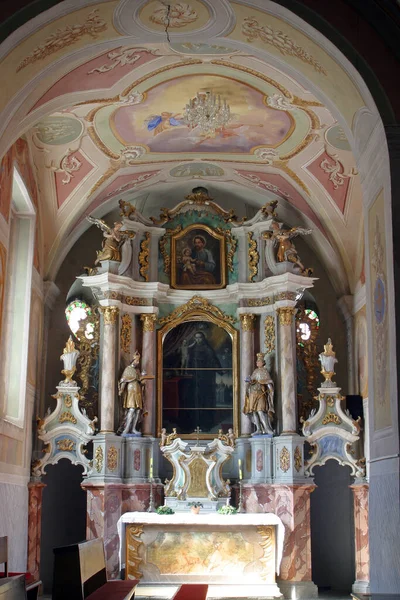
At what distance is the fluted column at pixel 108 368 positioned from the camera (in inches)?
603

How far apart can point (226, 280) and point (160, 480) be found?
165 inches

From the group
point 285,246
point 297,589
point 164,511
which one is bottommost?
point 297,589

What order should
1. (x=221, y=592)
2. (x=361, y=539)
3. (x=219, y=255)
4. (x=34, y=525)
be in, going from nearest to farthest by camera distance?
(x=221, y=592) → (x=34, y=525) → (x=361, y=539) → (x=219, y=255)

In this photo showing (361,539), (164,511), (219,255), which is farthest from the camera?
(219,255)

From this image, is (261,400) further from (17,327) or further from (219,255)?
(17,327)

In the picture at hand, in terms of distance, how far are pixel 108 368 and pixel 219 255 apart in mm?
3345

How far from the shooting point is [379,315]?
829 centimetres

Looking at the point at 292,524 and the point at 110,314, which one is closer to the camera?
the point at 292,524

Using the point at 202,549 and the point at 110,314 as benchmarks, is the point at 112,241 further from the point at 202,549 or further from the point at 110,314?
the point at 202,549

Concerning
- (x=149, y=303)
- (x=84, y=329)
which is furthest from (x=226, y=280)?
(x=84, y=329)

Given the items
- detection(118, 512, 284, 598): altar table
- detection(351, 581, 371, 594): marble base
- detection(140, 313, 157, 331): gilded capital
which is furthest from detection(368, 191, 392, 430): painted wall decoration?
detection(140, 313, 157, 331): gilded capital

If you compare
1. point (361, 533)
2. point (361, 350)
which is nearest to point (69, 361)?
point (361, 350)

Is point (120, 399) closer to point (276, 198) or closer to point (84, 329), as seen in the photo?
point (84, 329)

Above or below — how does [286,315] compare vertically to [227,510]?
above
